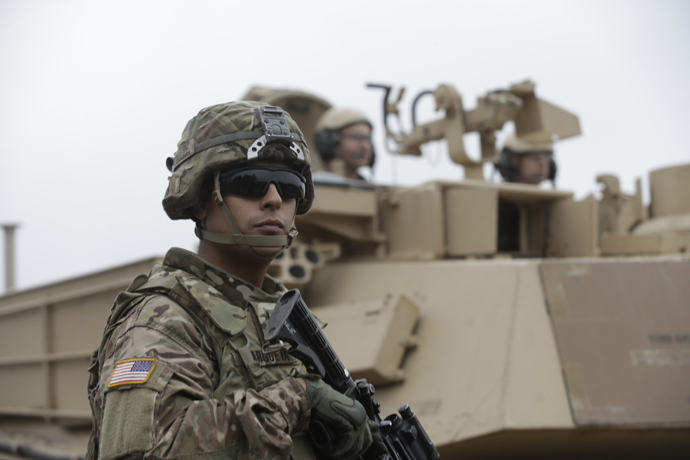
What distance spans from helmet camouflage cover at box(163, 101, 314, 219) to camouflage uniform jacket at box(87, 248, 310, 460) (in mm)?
189

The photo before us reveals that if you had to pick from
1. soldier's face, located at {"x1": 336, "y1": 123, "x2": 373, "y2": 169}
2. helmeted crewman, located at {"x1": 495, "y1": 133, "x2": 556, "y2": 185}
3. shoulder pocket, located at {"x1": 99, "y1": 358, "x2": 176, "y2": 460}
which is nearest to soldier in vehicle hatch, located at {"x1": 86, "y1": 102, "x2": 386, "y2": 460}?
shoulder pocket, located at {"x1": 99, "y1": 358, "x2": 176, "y2": 460}

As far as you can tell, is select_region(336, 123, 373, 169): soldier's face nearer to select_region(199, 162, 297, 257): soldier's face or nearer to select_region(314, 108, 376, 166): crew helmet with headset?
select_region(314, 108, 376, 166): crew helmet with headset

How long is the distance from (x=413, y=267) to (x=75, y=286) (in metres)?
2.87

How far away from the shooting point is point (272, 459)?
5.58 ft

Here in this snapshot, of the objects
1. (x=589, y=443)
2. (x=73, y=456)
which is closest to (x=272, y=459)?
(x=589, y=443)

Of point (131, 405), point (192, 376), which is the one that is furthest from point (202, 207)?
point (131, 405)

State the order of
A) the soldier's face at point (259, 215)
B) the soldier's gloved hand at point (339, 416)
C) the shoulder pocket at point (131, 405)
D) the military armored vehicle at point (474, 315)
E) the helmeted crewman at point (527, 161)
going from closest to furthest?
the shoulder pocket at point (131, 405), the soldier's gloved hand at point (339, 416), the soldier's face at point (259, 215), the military armored vehicle at point (474, 315), the helmeted crewman at point (527, 161)

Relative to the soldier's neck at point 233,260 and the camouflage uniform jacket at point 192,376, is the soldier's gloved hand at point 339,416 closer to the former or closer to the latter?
the camouflage uniform jacket at point 192,376

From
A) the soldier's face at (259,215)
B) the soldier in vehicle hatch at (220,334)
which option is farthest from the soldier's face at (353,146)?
the soldier's face at (259,215)

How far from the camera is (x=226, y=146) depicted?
2053 mm

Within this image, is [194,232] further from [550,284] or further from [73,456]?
[73,456]

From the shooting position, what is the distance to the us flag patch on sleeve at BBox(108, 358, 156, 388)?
1.69 m

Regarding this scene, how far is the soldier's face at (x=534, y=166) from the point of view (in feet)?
24.4

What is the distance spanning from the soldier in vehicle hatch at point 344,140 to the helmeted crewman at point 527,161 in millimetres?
1439
